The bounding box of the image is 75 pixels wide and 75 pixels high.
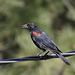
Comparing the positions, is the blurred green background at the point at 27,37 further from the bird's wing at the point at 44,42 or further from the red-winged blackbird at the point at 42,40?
the bird's wing at the point at 44,42

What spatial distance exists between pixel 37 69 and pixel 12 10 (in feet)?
4.75

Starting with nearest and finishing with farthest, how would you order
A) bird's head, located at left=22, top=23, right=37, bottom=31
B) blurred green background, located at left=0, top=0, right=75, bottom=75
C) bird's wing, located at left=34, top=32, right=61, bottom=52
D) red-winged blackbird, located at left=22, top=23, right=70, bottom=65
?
red-winged blackbird, located at left=22, top=23, right=70, bottom=65, bird's wing, located at left=34, top=32, right=61, bottom=52, bird's head, located at left=22, top=23, right=37, bottom=31, blurred green background, located at left=0, top=0, right=75, bottom=75

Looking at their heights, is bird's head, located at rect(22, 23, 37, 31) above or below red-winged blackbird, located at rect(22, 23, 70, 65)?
above

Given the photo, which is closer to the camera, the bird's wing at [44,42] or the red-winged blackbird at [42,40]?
the red-winged blackbird at [42,40]

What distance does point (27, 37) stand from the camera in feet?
20.7

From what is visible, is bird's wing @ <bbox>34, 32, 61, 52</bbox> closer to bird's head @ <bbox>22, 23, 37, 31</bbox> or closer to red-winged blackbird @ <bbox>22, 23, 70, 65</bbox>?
red-winged blackbird @ <bbox>22, 23, 70, 65</bbox>

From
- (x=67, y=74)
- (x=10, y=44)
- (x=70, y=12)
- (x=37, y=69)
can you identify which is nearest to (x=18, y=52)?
(x=10, y=44)

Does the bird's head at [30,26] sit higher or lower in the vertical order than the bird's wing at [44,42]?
higher

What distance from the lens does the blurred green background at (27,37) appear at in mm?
6234

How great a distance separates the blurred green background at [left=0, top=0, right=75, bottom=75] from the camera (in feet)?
20.5

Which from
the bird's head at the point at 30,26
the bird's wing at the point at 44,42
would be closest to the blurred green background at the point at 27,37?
the bird's head at the point at 30,26

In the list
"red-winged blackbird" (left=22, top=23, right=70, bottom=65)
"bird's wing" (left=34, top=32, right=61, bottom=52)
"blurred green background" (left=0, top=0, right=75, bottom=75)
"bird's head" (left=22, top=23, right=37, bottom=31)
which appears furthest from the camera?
"blurred green background" (left=0, top=0, right=75, bottom=75)

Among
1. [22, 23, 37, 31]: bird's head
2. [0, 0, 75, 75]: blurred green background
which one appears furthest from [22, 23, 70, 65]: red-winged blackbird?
[0, 0, 75, 75]: blurred green background

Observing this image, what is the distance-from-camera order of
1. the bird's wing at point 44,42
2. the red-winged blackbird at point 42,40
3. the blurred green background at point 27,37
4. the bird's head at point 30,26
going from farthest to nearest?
the blurred green background at point 27,37, the bird's head at point 30,26, the bird's wing at point 44,42, the red-winged blackbird at point 42,40
